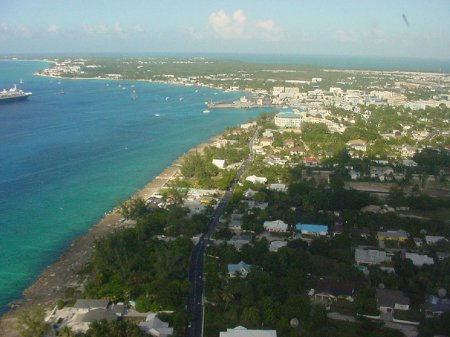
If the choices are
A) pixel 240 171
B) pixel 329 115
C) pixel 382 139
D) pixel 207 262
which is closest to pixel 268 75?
pixel 329 115

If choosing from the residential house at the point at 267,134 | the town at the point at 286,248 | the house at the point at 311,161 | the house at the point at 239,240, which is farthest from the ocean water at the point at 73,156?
the house at the point at 311,161

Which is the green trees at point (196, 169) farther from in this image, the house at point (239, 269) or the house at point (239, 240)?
the house at point (239, 269)

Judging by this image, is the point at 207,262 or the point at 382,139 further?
the point at 382,139

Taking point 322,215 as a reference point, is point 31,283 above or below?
below

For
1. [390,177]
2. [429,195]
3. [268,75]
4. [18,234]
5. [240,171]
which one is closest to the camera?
[18,234]

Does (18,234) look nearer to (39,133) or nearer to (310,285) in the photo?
(310,285)

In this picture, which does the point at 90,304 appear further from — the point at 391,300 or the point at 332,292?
the point at 391,300

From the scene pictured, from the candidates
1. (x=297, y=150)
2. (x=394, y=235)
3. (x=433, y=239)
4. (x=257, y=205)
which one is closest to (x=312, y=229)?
(x=394, y=235)
